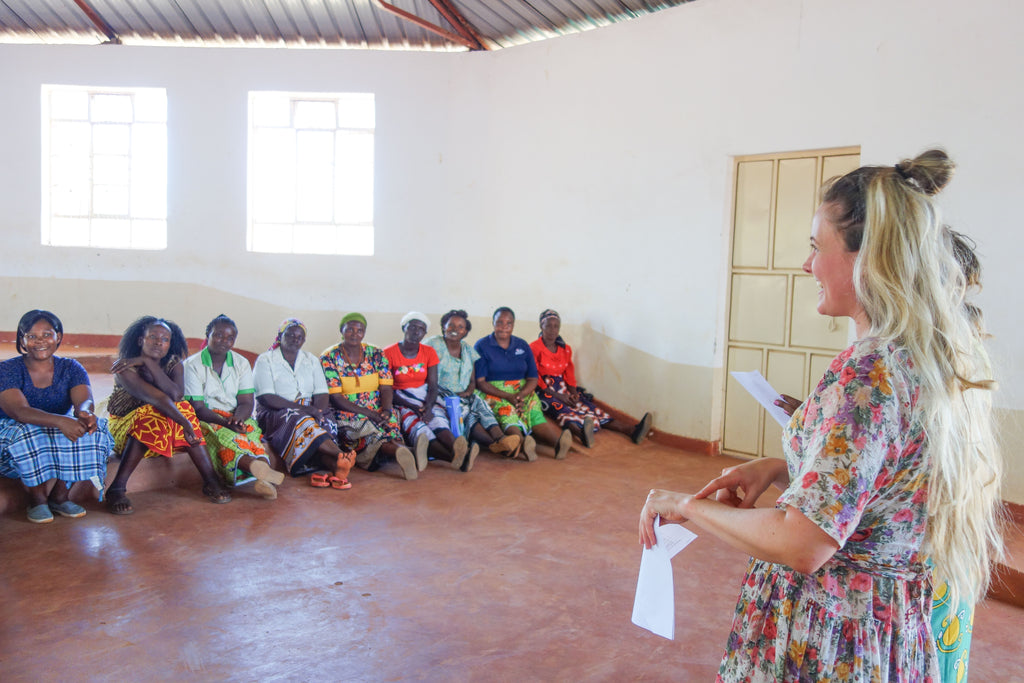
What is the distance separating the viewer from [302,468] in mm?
5262

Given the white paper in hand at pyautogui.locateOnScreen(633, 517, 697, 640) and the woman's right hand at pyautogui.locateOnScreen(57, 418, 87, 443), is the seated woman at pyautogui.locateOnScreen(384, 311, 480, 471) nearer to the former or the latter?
the woman's right hand at pyautogui.locateOnScreen(57, 418, 87, 443)

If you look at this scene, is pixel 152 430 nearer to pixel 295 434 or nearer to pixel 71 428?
pixel 71 428

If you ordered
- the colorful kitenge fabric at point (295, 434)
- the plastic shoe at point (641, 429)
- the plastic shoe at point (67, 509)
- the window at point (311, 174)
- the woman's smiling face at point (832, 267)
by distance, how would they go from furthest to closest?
the window at point (311, 174), the plastic shoe at point (641, 429), the colorful kitenge fabric at point (295, 434), the plastic shoe at point (67, 509), the woman's smiling face at point (832, 267)

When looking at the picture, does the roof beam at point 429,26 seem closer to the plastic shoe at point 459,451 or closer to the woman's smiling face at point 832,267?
the plastic shoe at point 459,451

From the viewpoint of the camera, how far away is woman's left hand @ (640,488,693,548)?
1.36 meters

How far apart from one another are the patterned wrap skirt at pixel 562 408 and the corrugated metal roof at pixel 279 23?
3382mm

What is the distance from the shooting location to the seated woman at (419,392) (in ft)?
18.8

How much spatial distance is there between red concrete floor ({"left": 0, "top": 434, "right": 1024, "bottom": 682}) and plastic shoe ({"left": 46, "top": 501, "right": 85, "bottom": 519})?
2.6 inches

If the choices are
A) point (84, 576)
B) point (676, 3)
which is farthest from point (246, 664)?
point (676, 3)

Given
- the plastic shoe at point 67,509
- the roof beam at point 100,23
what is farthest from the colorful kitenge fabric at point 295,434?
the roof beam at point 100,23

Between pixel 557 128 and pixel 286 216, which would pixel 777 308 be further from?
pixel 286 216

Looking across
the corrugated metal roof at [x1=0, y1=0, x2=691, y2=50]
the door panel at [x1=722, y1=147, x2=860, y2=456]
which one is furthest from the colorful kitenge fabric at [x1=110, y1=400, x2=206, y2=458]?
the corrugated metal roof at [x1=0, y1=0, x2=691, y2=50]

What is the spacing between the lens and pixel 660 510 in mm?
1391

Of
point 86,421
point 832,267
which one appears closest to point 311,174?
point 86,421
